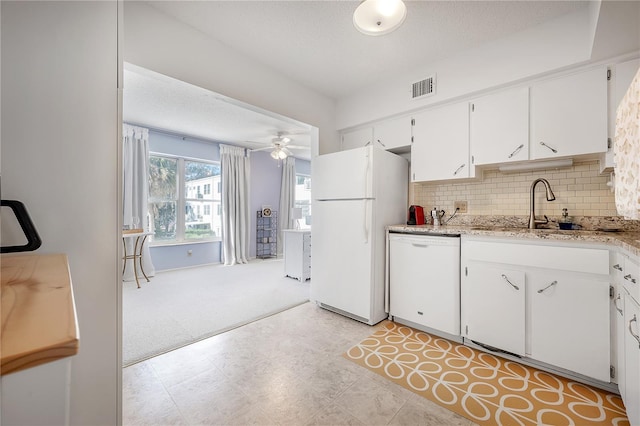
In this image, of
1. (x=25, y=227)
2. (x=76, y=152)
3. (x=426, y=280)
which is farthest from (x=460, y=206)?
(x=25, y=227)

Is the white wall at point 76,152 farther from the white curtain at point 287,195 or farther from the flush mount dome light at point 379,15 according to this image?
the white curtain at point 287,195

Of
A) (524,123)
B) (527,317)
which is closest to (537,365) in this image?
(527,317)

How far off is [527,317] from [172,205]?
18.2 feet

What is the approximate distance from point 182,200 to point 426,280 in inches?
188

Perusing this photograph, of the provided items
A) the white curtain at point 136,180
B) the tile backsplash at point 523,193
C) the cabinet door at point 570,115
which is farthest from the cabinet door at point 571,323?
the white curtain at point 136,180

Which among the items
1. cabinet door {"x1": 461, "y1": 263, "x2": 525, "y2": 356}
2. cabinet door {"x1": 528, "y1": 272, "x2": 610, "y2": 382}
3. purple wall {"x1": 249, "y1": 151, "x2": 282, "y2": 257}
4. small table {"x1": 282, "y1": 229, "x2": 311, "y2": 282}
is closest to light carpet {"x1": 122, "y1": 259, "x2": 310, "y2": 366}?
small table {"x1": 282, "y1": 229, "x2": 311, "y2": 282}

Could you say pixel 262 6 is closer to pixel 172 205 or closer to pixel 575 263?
pixel 575 263

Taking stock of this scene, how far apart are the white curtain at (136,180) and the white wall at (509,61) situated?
3.91 m

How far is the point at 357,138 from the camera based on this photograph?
Answer: 3268 mm

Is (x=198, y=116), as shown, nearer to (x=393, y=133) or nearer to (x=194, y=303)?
(x=194, y=303)

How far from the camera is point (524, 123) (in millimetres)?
2139

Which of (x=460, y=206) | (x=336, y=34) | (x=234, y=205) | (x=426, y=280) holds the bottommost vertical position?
(x=426, y=280)

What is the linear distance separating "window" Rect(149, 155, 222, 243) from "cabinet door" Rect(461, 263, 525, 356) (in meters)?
4.95

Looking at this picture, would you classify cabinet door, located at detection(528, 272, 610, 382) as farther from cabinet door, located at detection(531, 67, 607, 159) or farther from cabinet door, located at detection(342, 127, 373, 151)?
cabinet door, located at detection(342, 127, 373, 151)
